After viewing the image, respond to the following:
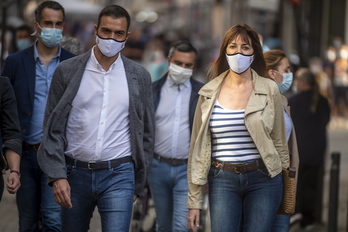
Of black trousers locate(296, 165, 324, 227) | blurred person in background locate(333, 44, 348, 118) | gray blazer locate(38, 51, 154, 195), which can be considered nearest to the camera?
gray blazer locate(38, 51, 154, 195)

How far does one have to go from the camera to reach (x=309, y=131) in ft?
33.6

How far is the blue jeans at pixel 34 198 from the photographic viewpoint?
6742 mm

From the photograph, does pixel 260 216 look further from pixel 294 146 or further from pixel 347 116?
pixel 347 116

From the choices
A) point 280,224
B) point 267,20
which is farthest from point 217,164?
point 267,20

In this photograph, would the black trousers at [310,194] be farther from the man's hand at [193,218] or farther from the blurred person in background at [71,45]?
the man's hand at [193,218]

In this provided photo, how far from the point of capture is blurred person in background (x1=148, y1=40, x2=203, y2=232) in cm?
752

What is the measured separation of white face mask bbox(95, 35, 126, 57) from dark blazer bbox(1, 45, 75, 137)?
1.28 metres

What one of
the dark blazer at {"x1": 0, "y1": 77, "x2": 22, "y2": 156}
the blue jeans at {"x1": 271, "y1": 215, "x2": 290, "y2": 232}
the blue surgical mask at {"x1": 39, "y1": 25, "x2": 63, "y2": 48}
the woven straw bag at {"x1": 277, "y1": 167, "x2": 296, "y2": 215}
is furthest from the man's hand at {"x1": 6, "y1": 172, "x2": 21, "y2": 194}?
the blue jeans at {"x1": 271, "y1": 215, "x2": 290, "y2": 232}

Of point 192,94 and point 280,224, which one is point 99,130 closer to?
point 280,224

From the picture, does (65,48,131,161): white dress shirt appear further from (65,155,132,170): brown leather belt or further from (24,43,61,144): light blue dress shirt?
(24,43,61,144): light blue dress shirt

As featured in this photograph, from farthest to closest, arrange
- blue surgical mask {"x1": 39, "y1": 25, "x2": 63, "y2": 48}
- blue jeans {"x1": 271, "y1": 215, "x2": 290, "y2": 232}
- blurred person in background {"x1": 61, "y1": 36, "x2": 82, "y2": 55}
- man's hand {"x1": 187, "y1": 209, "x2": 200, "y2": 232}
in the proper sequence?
blurred person in background {"x1": 61, "y1": 36, "x2": 82, "y2": 55}
blue surgical mask {"x1": 39, "y1": 25, "x2": 63, "y2": 48}
blue jeans {"x1": 271, "y1": 215, "x2": 290, "y2": 232}
man's hand {"x1": 187, "y1": 209, "x2": 200, "y2": 232}

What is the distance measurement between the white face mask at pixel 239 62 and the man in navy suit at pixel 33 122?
1.70m

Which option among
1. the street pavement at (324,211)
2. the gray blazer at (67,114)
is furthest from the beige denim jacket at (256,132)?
the street pavement at (324,211)

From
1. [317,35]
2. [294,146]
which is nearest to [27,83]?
[294,146]
